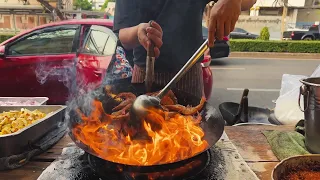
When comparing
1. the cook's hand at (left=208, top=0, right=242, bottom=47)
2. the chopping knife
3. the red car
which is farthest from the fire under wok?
the red car

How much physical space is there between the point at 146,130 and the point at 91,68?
10.4 ft

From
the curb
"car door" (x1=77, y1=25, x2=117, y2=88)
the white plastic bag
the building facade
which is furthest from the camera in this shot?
the building facade

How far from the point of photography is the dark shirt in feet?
7.04

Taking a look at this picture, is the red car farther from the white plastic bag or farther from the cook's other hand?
the cook's other hand

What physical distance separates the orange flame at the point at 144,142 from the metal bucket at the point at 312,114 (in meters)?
0.63

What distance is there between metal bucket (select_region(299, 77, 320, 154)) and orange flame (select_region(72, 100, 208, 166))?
0.63 metres

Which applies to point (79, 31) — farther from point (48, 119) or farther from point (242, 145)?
point (242, 145)

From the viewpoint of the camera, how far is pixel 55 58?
4.70 m

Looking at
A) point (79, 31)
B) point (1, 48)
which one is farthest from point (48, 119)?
point (1, 48)

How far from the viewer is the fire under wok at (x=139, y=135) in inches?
50.0

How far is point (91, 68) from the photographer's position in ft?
14.4

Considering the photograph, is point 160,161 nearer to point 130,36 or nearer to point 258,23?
point 130,36

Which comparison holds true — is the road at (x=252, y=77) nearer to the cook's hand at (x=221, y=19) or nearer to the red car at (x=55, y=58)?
the red car at (x=55, y=58)

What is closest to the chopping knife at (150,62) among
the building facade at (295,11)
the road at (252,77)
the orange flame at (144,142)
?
the orange flame at (144,142)
